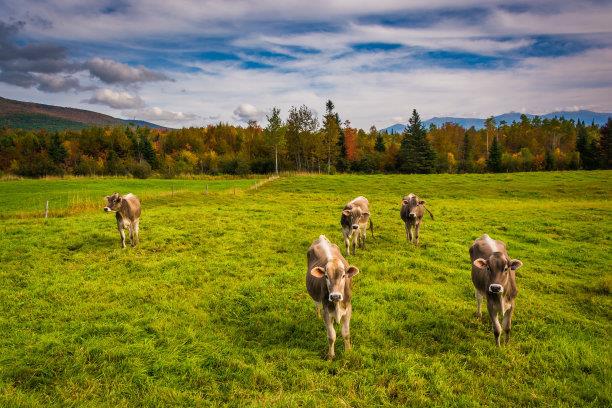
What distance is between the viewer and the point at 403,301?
10109mm

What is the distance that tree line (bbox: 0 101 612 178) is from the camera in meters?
73.1

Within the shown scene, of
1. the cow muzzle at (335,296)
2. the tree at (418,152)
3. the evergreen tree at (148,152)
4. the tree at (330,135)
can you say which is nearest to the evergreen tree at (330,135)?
the tree at (330,135)

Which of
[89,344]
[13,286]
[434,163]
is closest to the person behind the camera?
[89,344]

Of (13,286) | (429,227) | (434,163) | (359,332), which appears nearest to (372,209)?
(429,227)

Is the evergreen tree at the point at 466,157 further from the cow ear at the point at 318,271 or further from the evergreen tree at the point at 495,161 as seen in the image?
the cow ear at the point at 318,271

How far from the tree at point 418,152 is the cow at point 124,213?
63149 mm

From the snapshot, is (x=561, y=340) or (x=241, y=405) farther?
(x=561, y=340)

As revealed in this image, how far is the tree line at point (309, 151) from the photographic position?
73.1 m

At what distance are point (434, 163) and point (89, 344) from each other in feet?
237

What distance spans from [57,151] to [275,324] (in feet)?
351

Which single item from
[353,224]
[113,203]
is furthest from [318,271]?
[113,203]

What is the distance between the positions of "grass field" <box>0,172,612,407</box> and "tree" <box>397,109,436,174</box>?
54441mm

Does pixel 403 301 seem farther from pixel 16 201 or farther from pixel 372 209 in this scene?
pixel 16 201

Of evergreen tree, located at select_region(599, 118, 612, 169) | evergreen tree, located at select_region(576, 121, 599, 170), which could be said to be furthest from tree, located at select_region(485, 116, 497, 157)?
evergreen tree, located at select_region(599, 118, 612, 169)
